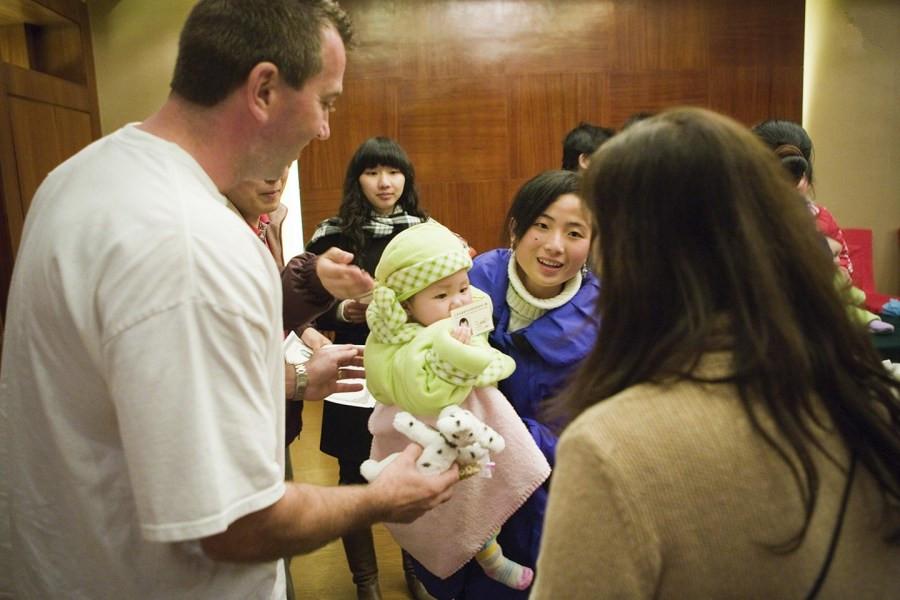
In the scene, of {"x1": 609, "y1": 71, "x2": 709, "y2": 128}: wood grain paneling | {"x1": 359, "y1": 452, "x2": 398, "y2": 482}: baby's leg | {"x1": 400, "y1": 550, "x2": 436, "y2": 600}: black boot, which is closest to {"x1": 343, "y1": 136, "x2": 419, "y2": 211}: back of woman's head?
{"x1": 400, "y1": 550, "x2": 436, "y2": 600}: black boot

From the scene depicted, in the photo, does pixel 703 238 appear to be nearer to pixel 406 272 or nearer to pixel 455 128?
pixel 406 272

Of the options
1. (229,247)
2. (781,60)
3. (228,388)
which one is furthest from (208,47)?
(781,60)

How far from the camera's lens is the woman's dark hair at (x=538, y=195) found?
1.84 meters

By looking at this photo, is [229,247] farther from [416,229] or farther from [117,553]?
[416,229]

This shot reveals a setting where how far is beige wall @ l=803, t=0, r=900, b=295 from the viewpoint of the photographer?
17.5 ft

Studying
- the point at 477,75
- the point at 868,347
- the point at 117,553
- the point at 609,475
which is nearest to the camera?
the point at 609,475

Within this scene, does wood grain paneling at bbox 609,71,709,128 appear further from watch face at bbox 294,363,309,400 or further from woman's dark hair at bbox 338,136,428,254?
watch face at bbox 294,363,309,400

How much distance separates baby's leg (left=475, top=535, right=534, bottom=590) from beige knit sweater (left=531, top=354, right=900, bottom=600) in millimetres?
915

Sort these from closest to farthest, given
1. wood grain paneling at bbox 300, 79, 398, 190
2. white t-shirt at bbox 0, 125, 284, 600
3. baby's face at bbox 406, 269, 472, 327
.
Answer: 1. white t-shirt at bbox 0, 125, 284, 600
2. baby's face at bbox 406, 269, 472, 327
3. wood grain paneling at bbox 300, 79, 398, 190

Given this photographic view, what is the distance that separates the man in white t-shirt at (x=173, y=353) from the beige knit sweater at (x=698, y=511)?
429mm

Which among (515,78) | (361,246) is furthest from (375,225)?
(515,78)

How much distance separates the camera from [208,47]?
1021 mm

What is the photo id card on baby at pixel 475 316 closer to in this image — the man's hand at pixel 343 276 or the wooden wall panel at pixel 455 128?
the man's hand at pixel 343 276

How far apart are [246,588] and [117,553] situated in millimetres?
195
